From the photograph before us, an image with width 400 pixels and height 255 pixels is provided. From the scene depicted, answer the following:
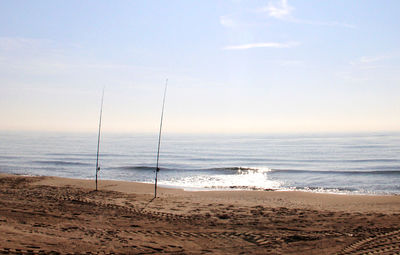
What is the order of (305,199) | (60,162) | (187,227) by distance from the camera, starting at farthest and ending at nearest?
(60,162)
(305,199)
(187,227)

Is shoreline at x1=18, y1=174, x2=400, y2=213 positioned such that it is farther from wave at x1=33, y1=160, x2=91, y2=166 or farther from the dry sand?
wave at x1=33, y1=160, x2=91, y2=166

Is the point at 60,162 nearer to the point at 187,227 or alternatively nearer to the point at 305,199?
the point at 305,199

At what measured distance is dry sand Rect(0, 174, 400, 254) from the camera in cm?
677

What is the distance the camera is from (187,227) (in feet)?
28.7

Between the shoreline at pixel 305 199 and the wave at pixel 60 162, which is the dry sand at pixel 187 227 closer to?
the shoreline at pixel 305 199

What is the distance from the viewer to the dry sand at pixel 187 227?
677 cm

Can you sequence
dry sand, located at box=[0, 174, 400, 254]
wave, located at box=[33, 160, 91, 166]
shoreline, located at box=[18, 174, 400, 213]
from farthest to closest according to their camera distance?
wave, located at box=[33, 160, 91, 166] < shoreline, located at box=[18, 174, 400, 213] < dry sand, located at box=[0, 174, 400, 254]

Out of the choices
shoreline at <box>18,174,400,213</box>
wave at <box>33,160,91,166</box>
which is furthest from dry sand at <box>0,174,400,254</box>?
wave at <box>33,160,91,166</box>

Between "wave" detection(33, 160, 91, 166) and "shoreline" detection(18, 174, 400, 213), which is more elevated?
"shoreline" detection(18, 174, 400, 213)

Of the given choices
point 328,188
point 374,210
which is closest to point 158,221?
point 374,210

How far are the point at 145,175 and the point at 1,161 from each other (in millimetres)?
16432

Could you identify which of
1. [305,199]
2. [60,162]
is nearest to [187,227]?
[305,199]

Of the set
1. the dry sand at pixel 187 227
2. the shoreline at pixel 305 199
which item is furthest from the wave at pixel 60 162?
the dry sand at pixel 187 227

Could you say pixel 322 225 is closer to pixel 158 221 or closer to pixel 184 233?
pixel 184 233
